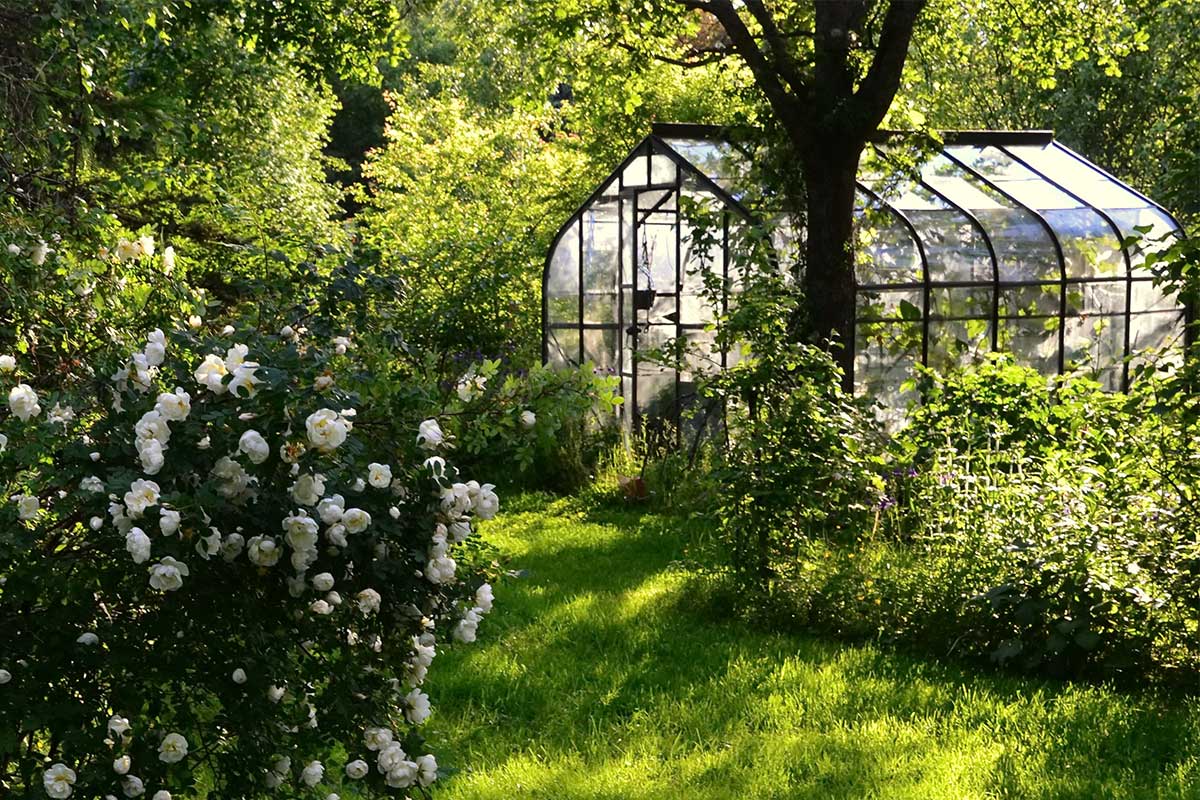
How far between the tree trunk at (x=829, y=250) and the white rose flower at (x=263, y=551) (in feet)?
22.7

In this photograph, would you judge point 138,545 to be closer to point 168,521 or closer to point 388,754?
point 168,521

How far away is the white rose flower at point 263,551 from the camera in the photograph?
8.33 ft

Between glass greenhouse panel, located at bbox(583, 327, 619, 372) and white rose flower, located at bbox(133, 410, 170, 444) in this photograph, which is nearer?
white rose flower, located at bbox(133, 410, 170, 444)

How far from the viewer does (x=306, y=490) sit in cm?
258

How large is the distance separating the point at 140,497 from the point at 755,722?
10.5ft

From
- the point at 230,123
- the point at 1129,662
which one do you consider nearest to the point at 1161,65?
the point at 230,123

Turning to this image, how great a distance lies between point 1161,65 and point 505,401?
18.5m

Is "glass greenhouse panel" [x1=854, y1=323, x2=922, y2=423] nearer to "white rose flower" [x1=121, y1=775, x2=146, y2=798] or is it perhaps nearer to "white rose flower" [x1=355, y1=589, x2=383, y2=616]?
"white rose flower" [x1=355, y1=589, x2=383, y2=616]

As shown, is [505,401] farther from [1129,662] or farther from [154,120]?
[1129,662]

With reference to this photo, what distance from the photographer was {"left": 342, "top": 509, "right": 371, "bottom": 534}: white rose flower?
2572mm

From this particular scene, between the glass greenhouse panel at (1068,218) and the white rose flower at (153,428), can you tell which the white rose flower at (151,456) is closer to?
the white rose flower at (153,428)

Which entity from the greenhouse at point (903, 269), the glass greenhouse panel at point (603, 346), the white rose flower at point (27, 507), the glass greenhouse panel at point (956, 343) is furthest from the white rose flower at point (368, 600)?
the glass greenhouse panel at point (603, 346)

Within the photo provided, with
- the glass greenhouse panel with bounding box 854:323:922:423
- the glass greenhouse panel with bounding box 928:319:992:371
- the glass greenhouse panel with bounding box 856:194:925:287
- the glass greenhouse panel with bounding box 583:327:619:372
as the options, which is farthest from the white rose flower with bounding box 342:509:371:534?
the glass greenhouse panel with bounding box 583:327:619:372

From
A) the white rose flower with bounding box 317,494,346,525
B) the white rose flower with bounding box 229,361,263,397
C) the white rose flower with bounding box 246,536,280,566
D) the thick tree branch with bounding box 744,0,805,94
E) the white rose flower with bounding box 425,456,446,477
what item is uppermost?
the thick tree branch with bounding box 744,0,805,94
